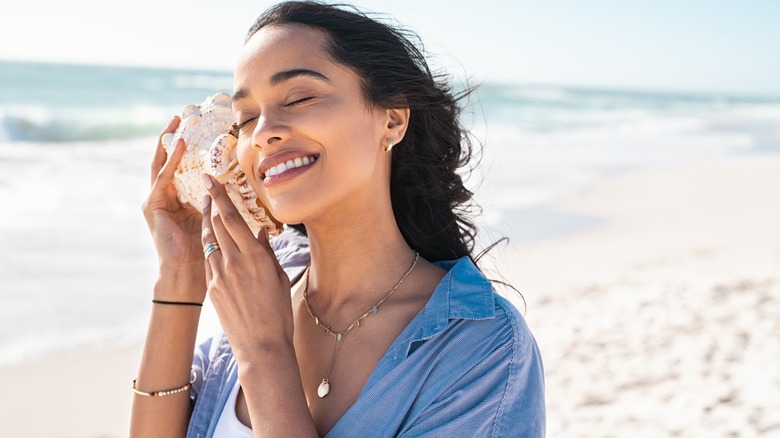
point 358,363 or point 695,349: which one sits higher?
point 358,363

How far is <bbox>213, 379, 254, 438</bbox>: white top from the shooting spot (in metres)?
1.92

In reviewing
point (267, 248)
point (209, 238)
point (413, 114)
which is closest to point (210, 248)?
point (209, 238)

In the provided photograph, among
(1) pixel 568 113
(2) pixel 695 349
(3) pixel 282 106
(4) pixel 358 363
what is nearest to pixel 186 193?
(3) pixel 282 106

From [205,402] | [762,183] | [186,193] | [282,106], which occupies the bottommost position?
[762,183]

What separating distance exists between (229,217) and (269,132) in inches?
10.7

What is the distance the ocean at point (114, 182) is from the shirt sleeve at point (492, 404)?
0.83 metres

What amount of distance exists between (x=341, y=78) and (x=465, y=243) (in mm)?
697

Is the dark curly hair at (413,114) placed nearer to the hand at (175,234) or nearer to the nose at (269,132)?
the nose at (269,132)

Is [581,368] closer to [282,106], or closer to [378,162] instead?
[378,162]

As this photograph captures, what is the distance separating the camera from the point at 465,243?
2354 millimetres

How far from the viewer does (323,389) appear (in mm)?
1905

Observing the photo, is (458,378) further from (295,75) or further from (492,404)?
(295,75)

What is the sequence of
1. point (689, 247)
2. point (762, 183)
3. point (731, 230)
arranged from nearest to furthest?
1. point (689, 247)
2. point (731, 230)
3. point (762, 183)

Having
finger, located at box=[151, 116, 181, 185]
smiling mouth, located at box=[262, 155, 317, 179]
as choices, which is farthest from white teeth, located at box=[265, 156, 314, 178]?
finger, located at box=[151, 116, 181, 185]
